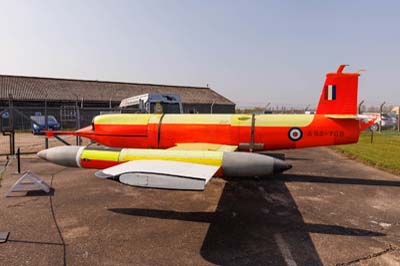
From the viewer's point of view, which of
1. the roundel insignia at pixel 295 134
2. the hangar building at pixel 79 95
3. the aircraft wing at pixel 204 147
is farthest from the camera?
the hangar building at pixel 79 95

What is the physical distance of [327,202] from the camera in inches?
251

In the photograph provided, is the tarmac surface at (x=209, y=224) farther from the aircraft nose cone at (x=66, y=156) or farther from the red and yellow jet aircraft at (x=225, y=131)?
the red and yellow jet aircraft at (x=225, y=131)

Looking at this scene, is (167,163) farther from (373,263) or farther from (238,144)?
(373,263)

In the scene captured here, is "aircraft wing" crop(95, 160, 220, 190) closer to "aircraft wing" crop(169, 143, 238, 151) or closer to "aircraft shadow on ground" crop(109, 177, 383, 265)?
"aircraft shadow on ground" crop(109, 177, 383, 265)

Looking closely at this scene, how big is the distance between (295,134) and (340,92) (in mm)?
1825

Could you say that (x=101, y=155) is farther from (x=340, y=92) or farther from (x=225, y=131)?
(x=340, y=92)

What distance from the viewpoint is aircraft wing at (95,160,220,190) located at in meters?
4.11

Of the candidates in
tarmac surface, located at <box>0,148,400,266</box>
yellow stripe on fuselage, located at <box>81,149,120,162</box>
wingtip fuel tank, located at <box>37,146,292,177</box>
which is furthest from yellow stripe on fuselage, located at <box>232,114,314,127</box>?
yellow stripe on fuselage, located at <box>81,149,120,162</box>

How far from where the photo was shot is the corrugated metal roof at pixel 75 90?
105 ft

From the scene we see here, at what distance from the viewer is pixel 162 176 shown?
13.9ft

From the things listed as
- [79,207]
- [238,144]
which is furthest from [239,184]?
[79,207]

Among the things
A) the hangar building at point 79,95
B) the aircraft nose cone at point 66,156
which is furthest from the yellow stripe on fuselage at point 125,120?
the hangar building at point 79,95

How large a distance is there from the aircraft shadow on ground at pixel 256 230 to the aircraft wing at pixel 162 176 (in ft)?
3.81

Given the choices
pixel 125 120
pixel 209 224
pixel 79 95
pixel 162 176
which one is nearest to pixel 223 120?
pixel 125 120
